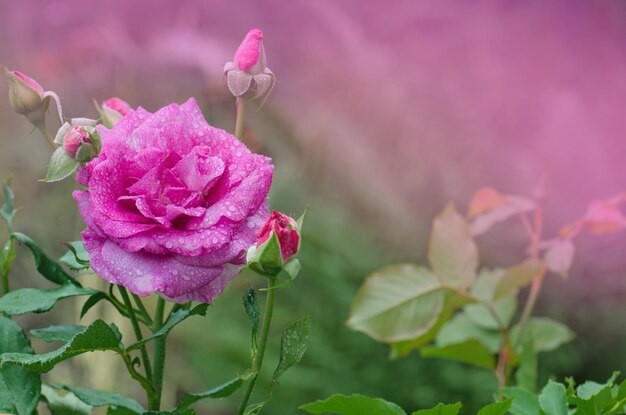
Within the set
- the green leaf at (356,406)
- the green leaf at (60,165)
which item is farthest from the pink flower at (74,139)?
the green leaf at (356,406)

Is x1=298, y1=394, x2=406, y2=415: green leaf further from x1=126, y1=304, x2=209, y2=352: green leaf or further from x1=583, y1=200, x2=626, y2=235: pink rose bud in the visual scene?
x1=583, y1=200, x2=626, y2=235: pink rose bud

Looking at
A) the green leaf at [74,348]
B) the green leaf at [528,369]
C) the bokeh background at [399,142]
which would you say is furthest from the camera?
the bokeh background at [399,142]

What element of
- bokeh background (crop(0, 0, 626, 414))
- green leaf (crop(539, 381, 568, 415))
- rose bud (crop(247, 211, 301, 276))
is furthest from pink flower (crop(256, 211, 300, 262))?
bokeh background (crop(0, 0, 626, 414))

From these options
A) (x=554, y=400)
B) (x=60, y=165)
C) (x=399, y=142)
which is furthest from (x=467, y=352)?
(x=399, y=142)

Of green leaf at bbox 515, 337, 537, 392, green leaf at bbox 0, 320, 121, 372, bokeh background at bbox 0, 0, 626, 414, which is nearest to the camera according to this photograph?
green leaf at bbox 0, 320, 121, 372

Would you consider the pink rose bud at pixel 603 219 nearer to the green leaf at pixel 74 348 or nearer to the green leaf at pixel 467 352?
the green leaf at pixel 467 352

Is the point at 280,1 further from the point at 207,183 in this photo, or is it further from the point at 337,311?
the point at 207,183
